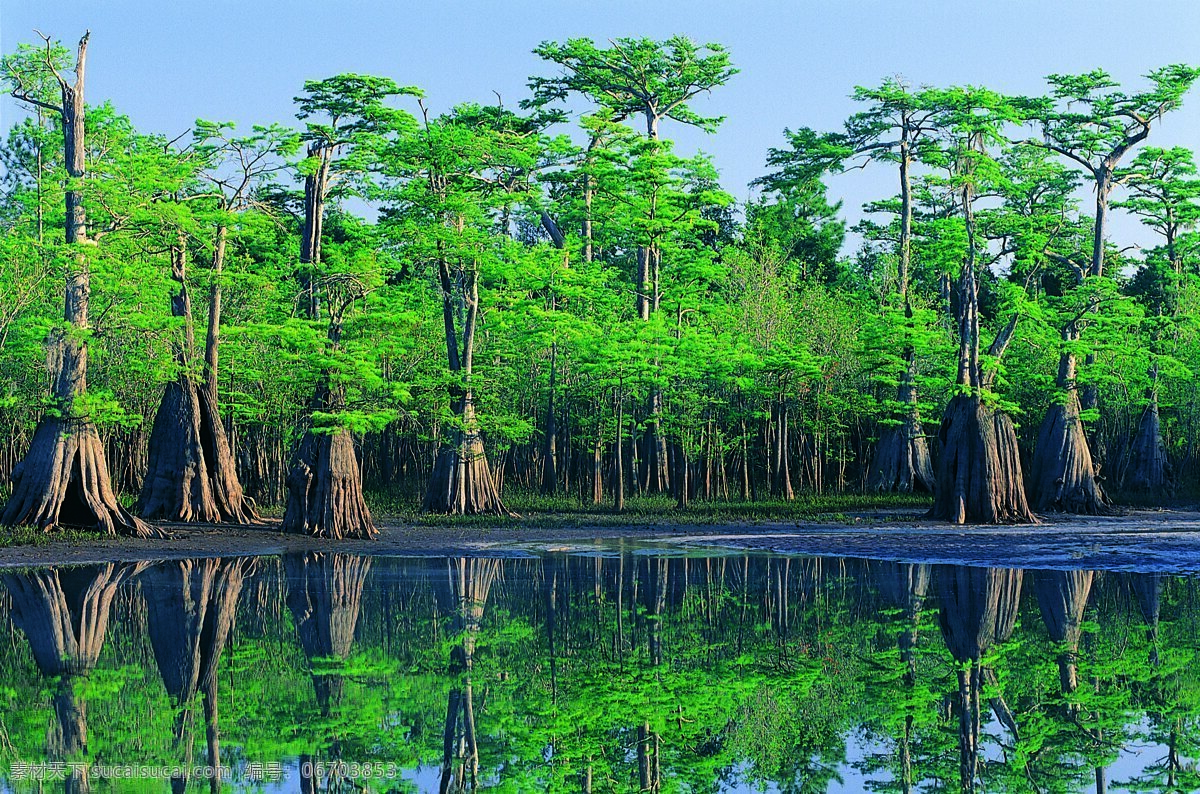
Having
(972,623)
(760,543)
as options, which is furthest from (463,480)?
(972,623)

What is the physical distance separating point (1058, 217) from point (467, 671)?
26087mm

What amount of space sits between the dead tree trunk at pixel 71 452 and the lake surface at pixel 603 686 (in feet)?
19.7

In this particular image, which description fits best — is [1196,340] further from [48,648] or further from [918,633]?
[48,648]

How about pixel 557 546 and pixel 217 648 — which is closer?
pixel 217 648

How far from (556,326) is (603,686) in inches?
815

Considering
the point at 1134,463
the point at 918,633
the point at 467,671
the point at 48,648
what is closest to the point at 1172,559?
the point at 918,633

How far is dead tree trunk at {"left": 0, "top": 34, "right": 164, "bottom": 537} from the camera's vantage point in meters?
22.1

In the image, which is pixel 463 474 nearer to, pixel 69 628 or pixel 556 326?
pixel 556 326

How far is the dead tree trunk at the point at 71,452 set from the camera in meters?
22.1

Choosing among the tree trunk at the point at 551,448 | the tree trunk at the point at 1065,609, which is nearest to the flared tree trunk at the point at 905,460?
the tree trunk at the point at 551,448

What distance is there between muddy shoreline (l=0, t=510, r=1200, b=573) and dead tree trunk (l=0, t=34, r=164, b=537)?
Answer: 1106 millimetres

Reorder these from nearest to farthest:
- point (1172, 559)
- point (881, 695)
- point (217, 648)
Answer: point (881, 695) < point (217, 648) < point (1172, 559)

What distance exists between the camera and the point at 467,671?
35.0 ft

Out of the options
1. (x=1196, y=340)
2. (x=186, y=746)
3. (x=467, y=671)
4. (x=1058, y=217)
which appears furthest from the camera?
(x=1196, y=340)
